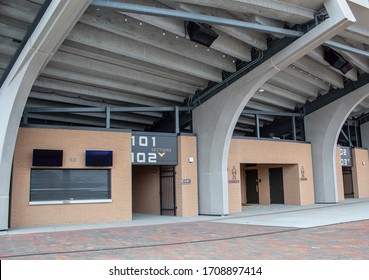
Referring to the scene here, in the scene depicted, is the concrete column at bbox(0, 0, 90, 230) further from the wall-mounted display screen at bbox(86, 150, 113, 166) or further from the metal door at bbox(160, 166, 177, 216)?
the metal door at bbox(160, 166, 177, 216)

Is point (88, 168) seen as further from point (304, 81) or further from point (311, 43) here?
point (304, 81)

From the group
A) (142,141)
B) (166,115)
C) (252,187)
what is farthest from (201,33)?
(252,187)

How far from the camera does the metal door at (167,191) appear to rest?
594 inches

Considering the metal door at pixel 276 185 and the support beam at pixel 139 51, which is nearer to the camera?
the support beam at pixel 139 51

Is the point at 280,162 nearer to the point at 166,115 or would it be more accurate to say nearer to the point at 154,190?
the point at 166,115

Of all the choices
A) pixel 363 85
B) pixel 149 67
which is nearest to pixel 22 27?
pixel 149 67

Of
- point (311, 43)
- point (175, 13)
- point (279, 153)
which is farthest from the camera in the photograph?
point (279, 153)

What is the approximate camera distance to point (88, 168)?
1311cm

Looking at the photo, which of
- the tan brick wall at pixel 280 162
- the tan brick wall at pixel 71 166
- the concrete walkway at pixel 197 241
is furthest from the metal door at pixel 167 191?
the concrete walkway at pixel 197 241

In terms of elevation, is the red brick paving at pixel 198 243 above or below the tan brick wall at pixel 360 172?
below

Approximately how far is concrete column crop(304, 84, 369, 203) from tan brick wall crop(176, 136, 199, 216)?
777cm

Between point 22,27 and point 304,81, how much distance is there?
12.1 m

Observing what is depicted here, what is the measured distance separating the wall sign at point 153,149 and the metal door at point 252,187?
7.71 meters

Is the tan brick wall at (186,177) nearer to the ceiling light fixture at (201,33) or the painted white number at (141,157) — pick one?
the painted white number at (141,157)
